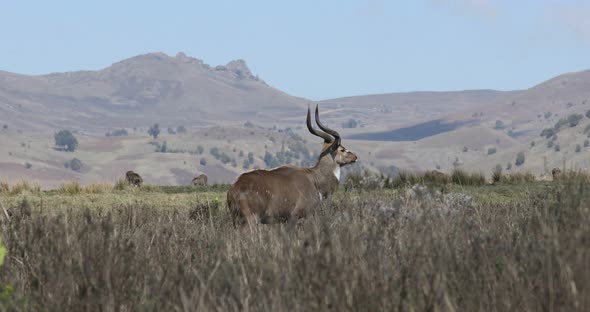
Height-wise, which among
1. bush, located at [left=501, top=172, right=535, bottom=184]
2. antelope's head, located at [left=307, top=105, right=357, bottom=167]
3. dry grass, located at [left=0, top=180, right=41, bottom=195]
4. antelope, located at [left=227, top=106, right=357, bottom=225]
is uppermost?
antelope's head, located at [left=307, top=105, right=357, bottom=167]

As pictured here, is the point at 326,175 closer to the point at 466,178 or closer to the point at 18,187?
the point at 18,187

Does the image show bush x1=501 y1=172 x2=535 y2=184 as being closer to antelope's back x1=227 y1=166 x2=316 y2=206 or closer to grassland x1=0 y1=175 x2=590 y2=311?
antelope's back x1=227 y1=166 x2=316 y2=206

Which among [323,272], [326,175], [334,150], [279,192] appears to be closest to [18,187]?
[334,150]

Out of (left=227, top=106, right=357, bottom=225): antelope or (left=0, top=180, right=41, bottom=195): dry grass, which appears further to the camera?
(left=0, top=180, right=41, bottom=195): dry grass

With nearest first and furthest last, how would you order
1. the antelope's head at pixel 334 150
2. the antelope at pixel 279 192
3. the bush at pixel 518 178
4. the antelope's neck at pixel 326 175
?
the antelope at pixel 279 192, the antelope's neck at pixel 326 175, the antelope's head at pixel 334 150, the bush at pixel 518 178

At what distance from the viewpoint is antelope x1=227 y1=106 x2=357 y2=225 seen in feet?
39.1

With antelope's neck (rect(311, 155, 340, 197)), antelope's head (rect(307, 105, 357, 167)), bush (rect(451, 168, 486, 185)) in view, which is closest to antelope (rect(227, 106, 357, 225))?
antelope's neck (rect(311, 155, 340, 197))

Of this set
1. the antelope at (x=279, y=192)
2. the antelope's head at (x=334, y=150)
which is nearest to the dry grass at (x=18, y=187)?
the antelope's head at (x=334, y=150)

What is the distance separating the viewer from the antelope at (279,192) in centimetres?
1191

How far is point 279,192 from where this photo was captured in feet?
40.8

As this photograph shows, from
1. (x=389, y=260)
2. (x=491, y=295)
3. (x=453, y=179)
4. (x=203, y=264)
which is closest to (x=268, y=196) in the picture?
(x=203, y=264)

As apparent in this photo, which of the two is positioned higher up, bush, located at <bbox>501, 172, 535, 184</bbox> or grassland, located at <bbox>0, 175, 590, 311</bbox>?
grassland, located at <bbox>0, 175, 590, 311</bbox>

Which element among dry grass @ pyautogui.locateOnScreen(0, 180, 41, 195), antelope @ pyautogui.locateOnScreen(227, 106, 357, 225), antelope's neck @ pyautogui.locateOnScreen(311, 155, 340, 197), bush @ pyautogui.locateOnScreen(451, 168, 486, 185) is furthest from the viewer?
bush @ pyautogui.locateOnScreen(451, 168, 486, 185)

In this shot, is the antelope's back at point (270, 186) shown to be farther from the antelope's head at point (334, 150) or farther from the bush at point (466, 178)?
the bush at point (466, 178)
